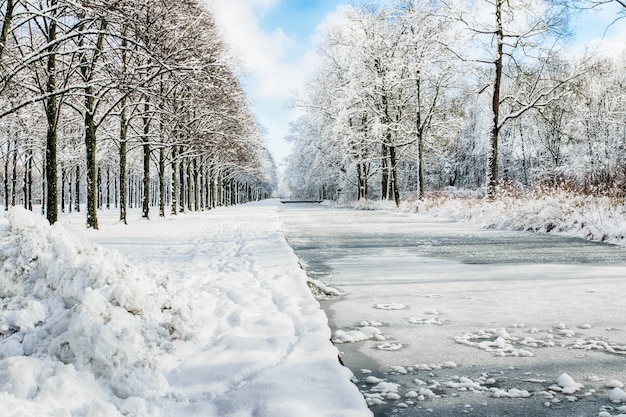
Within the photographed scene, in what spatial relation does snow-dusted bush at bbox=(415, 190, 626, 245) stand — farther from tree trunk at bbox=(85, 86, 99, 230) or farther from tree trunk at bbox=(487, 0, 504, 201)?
tree trunk at bbox=(85, 86, 99, 230)

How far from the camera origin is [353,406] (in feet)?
8.31

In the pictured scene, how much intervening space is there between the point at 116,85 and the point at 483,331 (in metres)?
10.4

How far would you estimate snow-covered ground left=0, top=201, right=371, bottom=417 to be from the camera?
8.33ft

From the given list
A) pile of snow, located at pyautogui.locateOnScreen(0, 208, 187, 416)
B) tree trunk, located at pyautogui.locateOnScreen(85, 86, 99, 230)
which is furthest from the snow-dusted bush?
tree trunk, located at pyautogui.locateOnScreen(85, 86, 99, 230)

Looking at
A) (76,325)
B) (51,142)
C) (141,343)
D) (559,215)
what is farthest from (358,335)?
(51,142)

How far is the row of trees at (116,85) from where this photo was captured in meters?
9.52

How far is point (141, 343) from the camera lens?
3285mm

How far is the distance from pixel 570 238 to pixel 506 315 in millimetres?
8390

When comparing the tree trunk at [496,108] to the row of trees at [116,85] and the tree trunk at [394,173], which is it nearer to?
the tree trunk at [394,173]

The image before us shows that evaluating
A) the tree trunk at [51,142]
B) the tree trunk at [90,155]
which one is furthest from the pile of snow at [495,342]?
the tree trunk at [90,155]

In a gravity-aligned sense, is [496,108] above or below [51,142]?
above

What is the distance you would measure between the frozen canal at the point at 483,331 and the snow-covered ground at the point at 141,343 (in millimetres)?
408

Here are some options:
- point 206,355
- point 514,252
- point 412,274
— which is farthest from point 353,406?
point 514,252

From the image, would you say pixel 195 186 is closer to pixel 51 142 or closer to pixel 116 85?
pixel 51 142
